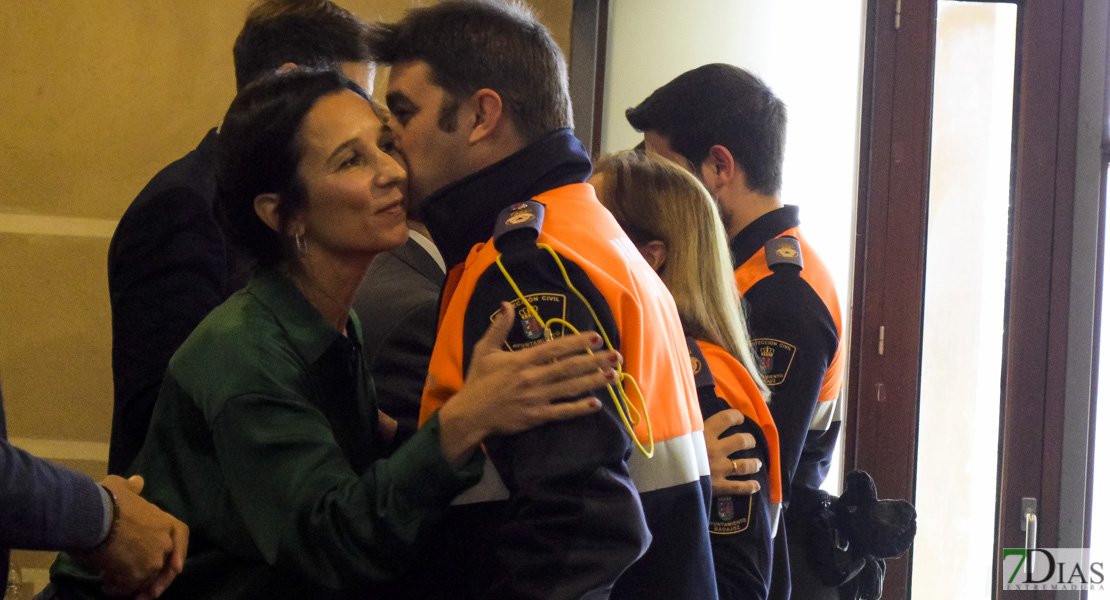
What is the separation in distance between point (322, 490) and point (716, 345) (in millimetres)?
683

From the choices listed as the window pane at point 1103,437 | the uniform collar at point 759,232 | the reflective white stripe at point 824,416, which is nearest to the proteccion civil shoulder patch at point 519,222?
the uniform collar at point 759,232

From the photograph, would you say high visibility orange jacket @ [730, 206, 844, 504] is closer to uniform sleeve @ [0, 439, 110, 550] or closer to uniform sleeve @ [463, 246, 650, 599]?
uniform sleeve @ [463, 246, 650, 599]

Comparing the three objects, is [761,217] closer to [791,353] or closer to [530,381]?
[791,353]

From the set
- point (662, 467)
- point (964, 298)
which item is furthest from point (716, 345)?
point (964, 298)

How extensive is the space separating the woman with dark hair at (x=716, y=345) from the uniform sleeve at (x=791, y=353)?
196 mm

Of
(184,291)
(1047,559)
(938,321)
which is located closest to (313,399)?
(184,291)

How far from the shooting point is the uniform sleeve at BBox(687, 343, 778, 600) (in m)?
1.39

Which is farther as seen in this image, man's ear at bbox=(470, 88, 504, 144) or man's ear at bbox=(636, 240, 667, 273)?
man's ear at bbox=(636, 240, 667, 273)

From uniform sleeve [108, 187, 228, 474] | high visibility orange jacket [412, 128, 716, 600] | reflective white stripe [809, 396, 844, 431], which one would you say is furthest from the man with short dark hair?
reflective white stripe [809, 396, 844, 431]

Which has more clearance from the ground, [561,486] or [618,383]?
[618,383]

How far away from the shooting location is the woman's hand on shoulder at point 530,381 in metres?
1.00

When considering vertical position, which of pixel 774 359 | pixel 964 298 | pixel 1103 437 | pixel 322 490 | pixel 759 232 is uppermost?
pixel 759 232

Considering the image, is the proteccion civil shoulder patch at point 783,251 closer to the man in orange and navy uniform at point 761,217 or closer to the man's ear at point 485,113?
the man in orange and navy uniform at point 761,217

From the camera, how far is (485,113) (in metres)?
1.26
